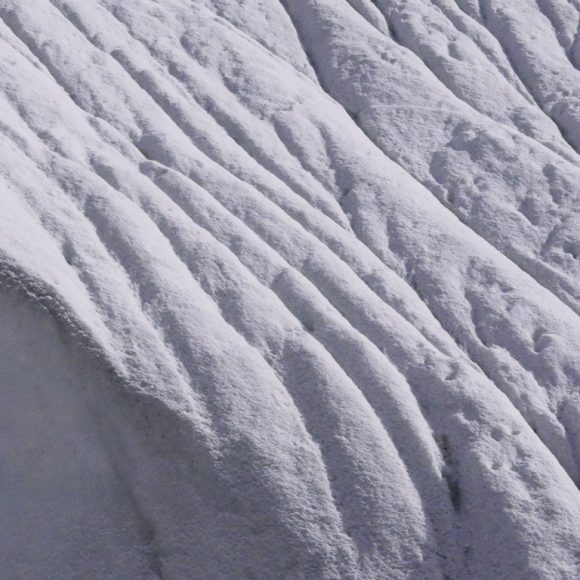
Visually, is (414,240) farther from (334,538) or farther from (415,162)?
(334,538)

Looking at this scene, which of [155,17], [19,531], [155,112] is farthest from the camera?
[155,17]

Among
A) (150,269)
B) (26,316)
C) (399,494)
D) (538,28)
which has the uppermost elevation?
(538,28)

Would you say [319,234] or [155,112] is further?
[155,112]

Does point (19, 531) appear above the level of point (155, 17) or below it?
below

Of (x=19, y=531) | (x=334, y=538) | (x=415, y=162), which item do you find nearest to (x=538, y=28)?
(x=415, y=162)

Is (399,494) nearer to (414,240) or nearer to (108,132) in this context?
(414,240)

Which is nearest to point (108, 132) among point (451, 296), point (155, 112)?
point (155, 112)

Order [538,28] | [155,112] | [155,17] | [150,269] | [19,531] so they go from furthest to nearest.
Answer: [538,28] < [155,17] < [155,112] < [150,269] < [19,531]
